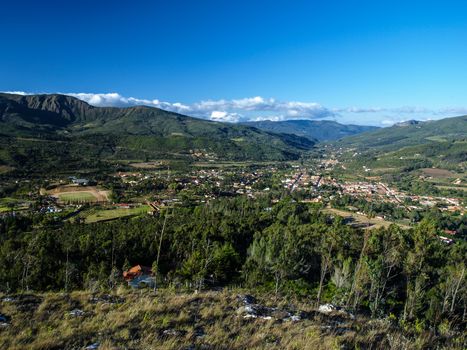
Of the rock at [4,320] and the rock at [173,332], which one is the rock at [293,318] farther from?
the rock at [4,320]

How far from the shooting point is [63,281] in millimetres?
20906

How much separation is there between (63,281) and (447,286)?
90.5 ft

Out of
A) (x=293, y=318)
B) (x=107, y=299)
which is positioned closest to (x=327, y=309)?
(x=293, y=318)

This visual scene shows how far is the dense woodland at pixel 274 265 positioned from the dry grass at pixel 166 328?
864 cm

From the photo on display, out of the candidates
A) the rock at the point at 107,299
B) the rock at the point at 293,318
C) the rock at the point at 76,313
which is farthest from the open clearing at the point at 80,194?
the rock at the point at 293,318

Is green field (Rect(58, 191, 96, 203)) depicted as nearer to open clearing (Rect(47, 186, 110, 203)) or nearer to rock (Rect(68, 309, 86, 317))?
open clearing (Rect(47, 186, 110, 203))

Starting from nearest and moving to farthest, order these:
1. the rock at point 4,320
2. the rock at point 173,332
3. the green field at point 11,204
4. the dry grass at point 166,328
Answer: the dry grass at point 166,328 < the rock at point 173,332 < the rock at point 4,320 < the green field at point 11,204

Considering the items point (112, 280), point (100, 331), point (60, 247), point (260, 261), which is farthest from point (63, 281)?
point (100, 331)

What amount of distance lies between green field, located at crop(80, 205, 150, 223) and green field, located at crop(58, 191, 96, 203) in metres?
9.74

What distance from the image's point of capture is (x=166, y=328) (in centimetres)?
604

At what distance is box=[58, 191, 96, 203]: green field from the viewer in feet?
209

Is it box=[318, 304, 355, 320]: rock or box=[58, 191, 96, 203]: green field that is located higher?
box=[318, 304, 355, 320]: rock

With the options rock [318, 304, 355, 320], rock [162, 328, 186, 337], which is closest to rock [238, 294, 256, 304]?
rock [318, 304, 355, 320]

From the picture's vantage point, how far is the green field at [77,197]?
63.8 meters
